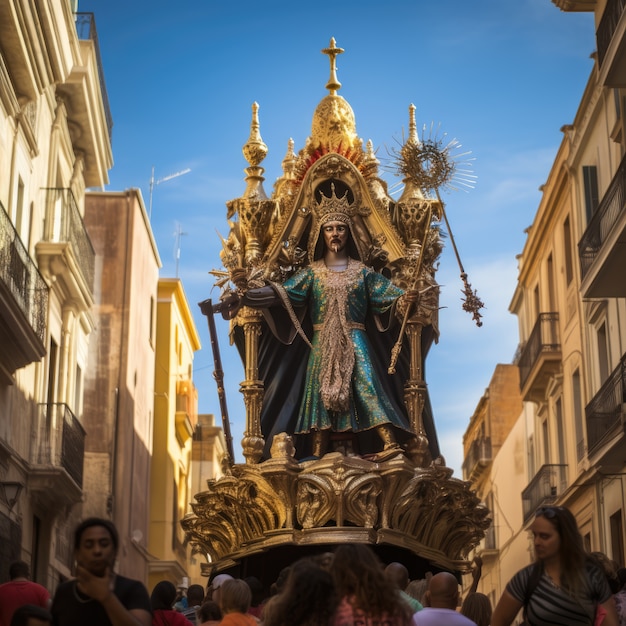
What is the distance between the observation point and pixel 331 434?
40.9 ft

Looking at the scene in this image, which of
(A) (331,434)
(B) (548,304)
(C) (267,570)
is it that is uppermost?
(B) (548,304)

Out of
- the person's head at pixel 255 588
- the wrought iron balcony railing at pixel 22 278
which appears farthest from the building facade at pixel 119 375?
the person's head at pixel 255 588

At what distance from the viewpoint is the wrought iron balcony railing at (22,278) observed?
17453 millimetres

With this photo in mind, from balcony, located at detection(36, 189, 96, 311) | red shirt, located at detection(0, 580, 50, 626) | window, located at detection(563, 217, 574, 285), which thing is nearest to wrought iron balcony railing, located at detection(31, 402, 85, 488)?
balcony, located at detection(36, 189, 96, 311)

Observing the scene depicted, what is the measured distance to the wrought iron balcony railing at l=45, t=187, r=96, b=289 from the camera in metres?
21.8

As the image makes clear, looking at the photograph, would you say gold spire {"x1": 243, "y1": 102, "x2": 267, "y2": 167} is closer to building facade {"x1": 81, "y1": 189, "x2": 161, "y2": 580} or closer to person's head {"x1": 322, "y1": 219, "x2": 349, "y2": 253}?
person's head {"x1": 322, "y1": 219, "x2": 349, "y2": 253}

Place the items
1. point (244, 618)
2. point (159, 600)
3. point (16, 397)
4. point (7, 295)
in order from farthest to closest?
point (16, 397) < point (7, 295) < point (159, 600) < point (244, 618)

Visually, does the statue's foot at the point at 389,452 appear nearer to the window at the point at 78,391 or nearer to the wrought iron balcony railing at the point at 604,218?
the wrought iron balcony railing at the point at 604,218

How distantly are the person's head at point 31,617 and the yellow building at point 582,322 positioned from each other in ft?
41.6

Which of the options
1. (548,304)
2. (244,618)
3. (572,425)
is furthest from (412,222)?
(548,304)

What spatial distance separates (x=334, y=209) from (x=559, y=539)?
22.9 ft

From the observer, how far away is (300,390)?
12641mm

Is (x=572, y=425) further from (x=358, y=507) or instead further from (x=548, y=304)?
(x=358, y=507)

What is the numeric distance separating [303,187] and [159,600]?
5101 millimetres
